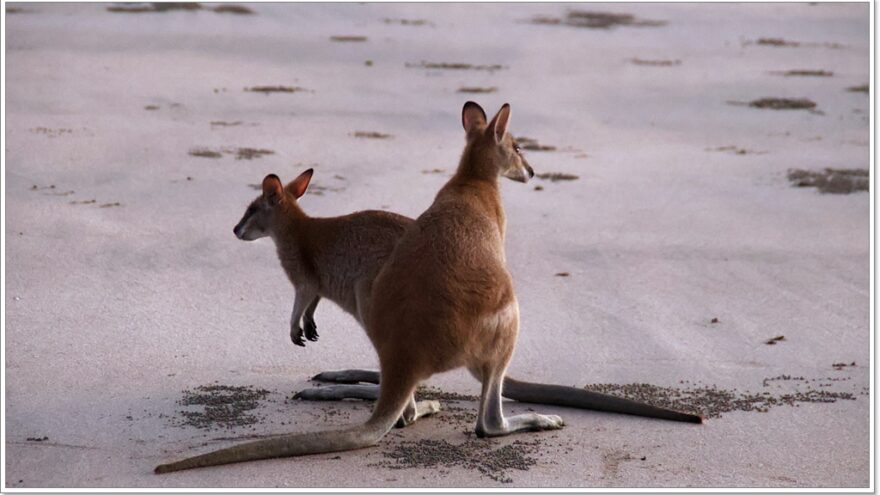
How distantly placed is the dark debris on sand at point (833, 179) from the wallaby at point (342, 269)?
4.49m

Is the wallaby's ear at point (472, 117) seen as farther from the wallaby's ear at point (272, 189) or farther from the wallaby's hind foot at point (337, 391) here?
the wallaby's hind foot at point (337, 391)

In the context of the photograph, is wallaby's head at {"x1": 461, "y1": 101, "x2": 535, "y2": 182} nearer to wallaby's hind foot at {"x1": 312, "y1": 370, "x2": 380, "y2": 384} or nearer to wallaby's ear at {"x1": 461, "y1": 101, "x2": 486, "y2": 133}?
wallaby's ear at {"x1": 461, "y1": 101, "x2": 486, "y2": 133}

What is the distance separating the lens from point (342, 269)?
500 cm

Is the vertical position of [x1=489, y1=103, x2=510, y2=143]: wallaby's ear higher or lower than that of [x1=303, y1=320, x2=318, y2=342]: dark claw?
higher

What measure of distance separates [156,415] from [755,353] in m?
2.67

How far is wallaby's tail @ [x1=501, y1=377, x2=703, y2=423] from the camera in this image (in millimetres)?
4996

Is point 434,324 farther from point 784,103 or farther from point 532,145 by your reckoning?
point 784,103

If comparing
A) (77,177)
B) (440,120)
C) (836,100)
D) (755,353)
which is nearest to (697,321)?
(755,353)

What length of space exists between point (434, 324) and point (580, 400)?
37.9 inches

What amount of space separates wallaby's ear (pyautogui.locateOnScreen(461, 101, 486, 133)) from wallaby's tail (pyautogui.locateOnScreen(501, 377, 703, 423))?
104 cm

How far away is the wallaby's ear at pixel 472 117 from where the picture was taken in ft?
17.9

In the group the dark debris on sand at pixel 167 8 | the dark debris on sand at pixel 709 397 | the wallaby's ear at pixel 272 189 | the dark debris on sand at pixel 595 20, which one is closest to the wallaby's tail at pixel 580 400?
the dark debris on sand at pixel 709 397

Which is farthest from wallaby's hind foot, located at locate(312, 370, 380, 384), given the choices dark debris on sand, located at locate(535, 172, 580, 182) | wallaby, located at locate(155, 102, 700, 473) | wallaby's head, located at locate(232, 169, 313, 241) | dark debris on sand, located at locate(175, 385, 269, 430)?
dark debris on sand, located at locate(535, 172, 580, 182)

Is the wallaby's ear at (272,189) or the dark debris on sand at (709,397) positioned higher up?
the wallaby's ear at (272,189)
